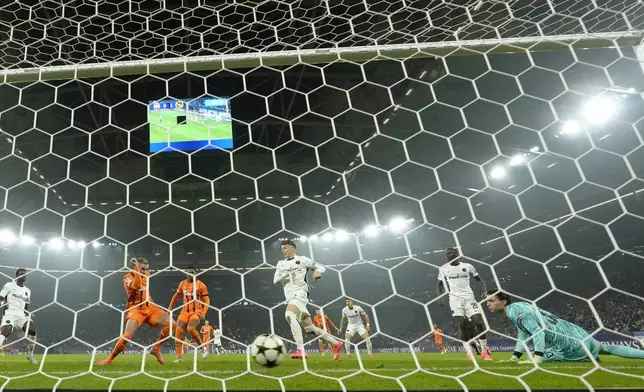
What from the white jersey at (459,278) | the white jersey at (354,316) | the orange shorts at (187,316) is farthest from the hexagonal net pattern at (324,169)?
the white jersey at (354,316)

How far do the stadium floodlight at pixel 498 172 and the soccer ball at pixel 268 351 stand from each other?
29.0 ft

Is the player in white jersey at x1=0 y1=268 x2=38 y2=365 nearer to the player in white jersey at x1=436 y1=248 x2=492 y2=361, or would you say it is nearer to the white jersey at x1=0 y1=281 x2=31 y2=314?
the white jersey at x1=0 y1=281 x2=31 y2=314

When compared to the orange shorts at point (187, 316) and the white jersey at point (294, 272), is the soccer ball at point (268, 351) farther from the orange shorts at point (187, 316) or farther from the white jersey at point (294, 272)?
the orange shorts at point (187, 316)

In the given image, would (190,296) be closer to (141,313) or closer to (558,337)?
(141,313)

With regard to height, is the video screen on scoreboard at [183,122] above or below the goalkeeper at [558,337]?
above

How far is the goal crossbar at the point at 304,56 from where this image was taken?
78.8 inches

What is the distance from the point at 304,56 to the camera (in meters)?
2.05

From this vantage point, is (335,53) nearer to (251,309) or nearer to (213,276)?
(213,276)

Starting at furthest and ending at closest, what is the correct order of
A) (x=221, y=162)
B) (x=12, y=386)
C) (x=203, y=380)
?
1. (x=221, y=162)
2. (x=203, y=380)
3. (x=12, y=386)

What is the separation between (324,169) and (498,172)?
7.35m

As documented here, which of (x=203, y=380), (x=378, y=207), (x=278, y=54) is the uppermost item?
(x=278, y=54)

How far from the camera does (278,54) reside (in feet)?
6.74

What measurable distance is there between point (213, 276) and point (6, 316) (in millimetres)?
7648

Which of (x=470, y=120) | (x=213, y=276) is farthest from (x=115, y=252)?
(x=470, y=120)
